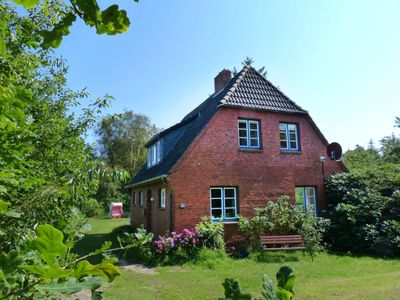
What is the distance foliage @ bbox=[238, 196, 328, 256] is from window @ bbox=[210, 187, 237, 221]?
614 millimetres

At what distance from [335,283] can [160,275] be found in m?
5.01

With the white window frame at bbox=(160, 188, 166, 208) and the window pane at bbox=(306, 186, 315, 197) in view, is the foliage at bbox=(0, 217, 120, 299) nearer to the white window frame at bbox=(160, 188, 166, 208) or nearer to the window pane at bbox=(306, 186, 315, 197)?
the white window frame at bbox=(160, 188, 166, 208)

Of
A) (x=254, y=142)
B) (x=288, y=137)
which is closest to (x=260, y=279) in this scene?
(x=254, y=142)

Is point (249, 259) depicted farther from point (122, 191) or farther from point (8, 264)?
point (122, 191)

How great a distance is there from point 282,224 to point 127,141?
115 feet

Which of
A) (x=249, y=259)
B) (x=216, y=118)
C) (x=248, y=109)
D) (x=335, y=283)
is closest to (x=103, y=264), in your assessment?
(x=335, y=283)

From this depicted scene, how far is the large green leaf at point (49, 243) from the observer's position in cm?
72

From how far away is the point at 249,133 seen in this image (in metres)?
15.6

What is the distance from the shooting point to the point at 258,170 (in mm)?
15297

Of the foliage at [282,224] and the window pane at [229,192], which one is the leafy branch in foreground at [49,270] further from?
the window pane at [229,192]

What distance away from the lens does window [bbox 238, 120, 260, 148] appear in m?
15.5

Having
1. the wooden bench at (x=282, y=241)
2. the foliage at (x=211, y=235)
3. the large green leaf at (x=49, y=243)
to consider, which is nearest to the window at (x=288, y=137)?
the wooden bench at (x=282, y=241)

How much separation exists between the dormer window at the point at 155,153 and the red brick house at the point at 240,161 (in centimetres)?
50

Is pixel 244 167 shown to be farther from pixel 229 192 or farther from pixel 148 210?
pixel 148 210
